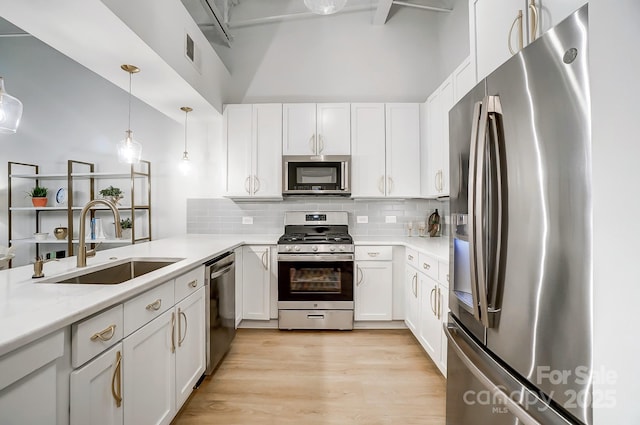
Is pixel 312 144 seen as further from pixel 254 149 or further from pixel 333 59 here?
pixel 333 59

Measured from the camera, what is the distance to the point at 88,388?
41.3 inches

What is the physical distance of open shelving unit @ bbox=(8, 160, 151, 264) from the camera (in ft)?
11.8

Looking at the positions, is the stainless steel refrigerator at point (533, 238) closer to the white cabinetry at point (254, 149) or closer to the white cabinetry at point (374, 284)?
the white cabinetry at point (374, 284)

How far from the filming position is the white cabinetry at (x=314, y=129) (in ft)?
10.8

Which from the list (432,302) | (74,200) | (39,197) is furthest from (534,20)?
(39,197)

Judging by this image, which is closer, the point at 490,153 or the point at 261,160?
the point at 490,153

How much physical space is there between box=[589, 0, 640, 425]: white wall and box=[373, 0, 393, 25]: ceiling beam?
2.98 metres

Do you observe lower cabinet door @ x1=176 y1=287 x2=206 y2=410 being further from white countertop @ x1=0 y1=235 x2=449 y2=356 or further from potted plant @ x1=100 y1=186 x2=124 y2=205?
potted plant @ x1=100 y1=186 x2=124 y2=205

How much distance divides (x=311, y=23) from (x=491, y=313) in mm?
3732

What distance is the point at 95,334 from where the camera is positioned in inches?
42.4

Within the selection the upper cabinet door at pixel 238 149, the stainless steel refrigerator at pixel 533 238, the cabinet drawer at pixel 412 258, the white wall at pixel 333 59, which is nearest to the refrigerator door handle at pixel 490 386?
the stainless steel refrigerator at pixel 533 238

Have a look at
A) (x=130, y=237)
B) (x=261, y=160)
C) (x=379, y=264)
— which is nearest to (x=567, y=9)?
(x=379, y=264)

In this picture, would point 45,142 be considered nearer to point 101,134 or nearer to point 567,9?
point 101,134

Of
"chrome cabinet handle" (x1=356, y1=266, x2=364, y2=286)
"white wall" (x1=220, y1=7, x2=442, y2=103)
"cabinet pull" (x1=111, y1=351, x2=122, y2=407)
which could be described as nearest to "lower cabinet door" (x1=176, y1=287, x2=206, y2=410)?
"cabinet pull" (x1=111, y1=351, x2=122, y2=407)
